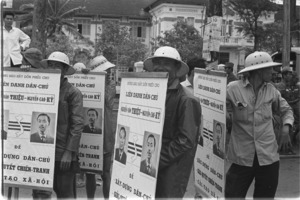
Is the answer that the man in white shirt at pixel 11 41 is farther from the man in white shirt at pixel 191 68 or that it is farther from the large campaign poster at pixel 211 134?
the large campaign poster at pixel 211 134

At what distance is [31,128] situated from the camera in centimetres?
491

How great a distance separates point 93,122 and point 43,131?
3.36 feet

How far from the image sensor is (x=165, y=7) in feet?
192

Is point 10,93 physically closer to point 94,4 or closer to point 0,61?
point 0,61

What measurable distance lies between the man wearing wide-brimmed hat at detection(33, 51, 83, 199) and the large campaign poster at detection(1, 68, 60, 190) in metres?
0.15

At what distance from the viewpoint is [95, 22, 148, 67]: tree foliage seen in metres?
49.1

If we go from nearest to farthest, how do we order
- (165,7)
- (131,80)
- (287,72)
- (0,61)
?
1. (0,61)
2. (131,80)
3. (287,72)
4. (165,7)

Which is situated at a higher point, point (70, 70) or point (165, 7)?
point (165, 7)

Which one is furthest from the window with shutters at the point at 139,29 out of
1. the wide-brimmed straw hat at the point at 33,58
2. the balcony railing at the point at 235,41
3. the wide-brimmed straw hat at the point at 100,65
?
the wide-brimmed straw hat at the point at 33,58

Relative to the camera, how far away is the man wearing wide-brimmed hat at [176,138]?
3994 mm

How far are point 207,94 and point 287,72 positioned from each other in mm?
6756

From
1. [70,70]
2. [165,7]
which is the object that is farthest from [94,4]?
[70,70]

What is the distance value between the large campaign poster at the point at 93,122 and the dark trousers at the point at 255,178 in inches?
63.2

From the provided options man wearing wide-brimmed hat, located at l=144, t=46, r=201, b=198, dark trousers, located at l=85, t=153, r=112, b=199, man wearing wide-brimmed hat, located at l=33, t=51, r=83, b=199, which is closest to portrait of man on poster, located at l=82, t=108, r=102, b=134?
dark trousers, located at l=85, t=153, r=112, b=199
